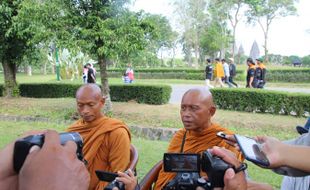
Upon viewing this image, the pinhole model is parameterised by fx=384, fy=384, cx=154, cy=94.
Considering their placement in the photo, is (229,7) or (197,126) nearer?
(197,126)

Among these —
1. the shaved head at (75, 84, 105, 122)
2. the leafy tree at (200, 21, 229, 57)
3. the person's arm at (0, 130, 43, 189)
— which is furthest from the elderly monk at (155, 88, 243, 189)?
the leafy tree at (200, 21, 229, 57)

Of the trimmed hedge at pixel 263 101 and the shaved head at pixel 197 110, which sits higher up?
the shaved head at pixel 197 110

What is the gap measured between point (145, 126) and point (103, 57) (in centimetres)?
241

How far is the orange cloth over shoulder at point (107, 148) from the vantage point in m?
3.26

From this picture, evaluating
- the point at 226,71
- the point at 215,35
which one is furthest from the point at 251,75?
the point at 215,35

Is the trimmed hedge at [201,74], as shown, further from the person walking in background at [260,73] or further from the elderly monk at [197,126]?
the elderly monk at [197,126]

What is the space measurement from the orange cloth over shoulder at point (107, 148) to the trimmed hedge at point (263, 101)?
7.81 m

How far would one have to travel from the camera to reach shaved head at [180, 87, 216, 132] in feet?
10.9

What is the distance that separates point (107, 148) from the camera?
340cm

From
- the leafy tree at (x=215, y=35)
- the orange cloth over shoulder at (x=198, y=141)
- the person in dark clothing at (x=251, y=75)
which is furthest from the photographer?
the leafy tree at (x=215, y=35)

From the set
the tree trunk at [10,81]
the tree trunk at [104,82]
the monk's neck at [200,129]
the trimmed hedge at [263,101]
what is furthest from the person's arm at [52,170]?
the tree trunk at [10,81]

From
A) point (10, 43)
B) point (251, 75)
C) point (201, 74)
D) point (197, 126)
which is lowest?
point (201, 74)

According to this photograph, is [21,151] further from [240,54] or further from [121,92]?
[240,54]

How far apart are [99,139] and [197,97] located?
95 centimetres
